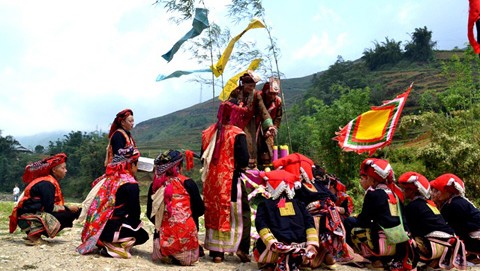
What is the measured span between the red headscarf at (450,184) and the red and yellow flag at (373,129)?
2091 millimetres

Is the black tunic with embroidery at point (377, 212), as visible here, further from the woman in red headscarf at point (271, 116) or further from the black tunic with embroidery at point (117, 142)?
the black tunic with embroidery at point (117, 142)

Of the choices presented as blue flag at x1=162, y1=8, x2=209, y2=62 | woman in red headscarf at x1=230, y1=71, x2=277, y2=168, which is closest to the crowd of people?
woman in red headscarf at x1=230, y1=71, x2=277, y2=168

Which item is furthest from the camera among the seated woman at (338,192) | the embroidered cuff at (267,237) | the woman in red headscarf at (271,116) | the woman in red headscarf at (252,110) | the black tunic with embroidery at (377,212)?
the woman in red headscarf at (271,116)

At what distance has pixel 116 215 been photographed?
20.2ft

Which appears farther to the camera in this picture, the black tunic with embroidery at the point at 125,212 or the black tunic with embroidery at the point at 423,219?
the black tunic with embroidery at the point at 125,212

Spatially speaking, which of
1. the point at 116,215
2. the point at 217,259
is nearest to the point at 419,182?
the point at 217,259

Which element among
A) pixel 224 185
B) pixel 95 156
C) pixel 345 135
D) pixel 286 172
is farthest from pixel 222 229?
pixel 95 156

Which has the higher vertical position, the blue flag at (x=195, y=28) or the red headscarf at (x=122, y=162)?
the blue flag at (x=195, y=28)

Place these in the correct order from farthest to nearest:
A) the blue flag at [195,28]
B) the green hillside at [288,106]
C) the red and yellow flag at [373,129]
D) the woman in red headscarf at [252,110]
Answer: the green hillside at [288,106]
the blue flag at [195,28]
the red and yellow flag at [373,129]
the woman in red headscarf at [252,110]

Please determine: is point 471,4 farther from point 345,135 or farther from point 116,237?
point 116,237

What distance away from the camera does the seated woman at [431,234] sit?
5887mm

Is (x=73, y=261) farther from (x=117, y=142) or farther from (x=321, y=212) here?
(x=321, y=212)

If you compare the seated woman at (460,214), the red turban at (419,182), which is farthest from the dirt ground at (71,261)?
the seated woman at (460,214)

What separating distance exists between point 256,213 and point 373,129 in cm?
419
